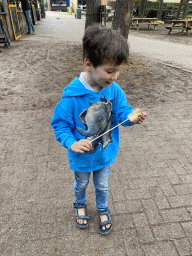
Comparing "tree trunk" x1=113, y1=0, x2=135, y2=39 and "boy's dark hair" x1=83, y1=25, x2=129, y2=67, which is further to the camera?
"tree trunk" x1=113, y1=0, x2=135, y2=39

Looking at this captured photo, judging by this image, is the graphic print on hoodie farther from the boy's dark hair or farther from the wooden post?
the wooden post

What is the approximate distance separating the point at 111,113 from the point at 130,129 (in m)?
2.20

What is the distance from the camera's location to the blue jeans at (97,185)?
6.39 ft

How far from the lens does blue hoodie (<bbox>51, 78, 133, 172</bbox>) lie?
5.24 ft

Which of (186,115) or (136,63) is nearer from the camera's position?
(186,115)

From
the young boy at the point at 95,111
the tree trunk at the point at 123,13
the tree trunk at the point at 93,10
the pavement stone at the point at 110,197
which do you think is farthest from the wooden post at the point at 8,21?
the young boy at the point at 95,111

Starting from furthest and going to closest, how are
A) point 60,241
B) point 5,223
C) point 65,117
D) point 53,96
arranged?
point 53,96, point 5,223, point 60,241, point 65,117

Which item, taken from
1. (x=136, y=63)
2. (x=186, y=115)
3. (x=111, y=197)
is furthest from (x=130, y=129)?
(x=136, y=63)

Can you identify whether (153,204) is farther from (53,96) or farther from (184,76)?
(184,76)

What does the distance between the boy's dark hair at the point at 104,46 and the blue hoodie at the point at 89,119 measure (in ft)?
0.91

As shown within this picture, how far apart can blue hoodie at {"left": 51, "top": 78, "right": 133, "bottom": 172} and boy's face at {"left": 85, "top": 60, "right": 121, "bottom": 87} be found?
0.12 meters

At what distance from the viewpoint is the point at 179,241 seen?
206cm

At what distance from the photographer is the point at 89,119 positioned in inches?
Answer: 65.8

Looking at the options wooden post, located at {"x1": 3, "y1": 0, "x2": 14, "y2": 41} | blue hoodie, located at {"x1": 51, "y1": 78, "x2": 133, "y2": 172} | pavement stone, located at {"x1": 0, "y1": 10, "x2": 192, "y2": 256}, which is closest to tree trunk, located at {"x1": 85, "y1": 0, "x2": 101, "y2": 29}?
wooden post, located at {"x1": 3, "y1": 0, "x2": 14, "y2": 41}
